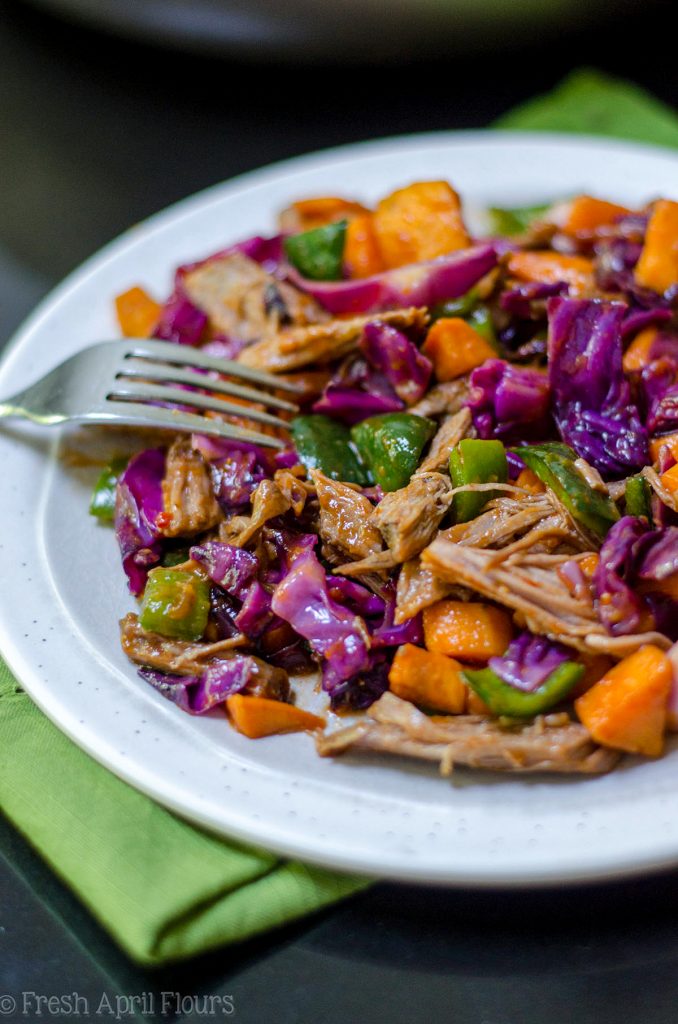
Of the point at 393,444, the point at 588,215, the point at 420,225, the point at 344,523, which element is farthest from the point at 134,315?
the point at 588,215

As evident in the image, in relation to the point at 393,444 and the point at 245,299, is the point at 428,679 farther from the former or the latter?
the point at 245,299

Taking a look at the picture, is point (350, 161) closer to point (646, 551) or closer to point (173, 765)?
point (646, 551)

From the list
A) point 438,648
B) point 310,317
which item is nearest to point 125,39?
point 310,317

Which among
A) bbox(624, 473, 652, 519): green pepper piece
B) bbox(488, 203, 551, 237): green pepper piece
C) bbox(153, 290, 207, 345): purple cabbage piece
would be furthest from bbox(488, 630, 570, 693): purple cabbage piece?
bbox(488, 203, 551, 237): green pepper piece

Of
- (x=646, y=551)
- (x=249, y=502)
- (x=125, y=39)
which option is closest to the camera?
(x=646, y=551)

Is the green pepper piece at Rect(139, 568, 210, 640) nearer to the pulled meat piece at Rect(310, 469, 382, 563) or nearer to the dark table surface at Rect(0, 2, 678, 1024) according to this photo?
the pulled meat piece at Rect(310, 469, 382, 563)

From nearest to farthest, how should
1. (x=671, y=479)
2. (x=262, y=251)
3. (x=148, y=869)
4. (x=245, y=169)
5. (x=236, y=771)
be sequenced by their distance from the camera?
(x=148, y=869)
(x=236, y=771)
(x=671, y=479)
(x=262, y=251)
(x=245, y=169)

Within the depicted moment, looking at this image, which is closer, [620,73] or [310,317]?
[310,317]
